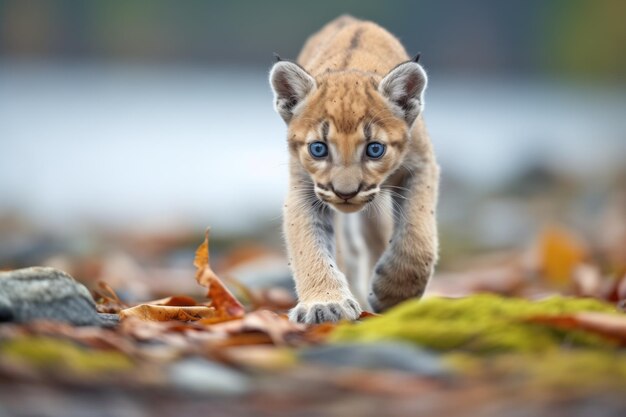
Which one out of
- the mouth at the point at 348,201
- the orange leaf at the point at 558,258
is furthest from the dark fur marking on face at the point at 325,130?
the orange leaf at the point at 558,258

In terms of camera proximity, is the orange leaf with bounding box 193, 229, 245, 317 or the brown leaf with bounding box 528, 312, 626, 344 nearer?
the brown leaf with bounding box 528, 312, 626, 344

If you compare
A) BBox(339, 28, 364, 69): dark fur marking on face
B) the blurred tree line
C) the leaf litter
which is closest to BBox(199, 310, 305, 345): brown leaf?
the leaf litter

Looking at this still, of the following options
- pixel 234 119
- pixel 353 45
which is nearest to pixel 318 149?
pixel 353 45

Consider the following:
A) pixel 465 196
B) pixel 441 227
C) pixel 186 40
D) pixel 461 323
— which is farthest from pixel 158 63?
pixel 461 323

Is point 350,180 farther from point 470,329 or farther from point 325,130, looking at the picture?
point 470,329

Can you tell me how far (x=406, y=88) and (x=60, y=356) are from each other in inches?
130

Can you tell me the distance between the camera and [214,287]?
5.88m

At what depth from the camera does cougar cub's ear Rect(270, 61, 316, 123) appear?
684cm

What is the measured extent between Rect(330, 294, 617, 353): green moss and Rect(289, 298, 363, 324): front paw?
72 centimetres

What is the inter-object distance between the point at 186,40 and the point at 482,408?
2475 cm

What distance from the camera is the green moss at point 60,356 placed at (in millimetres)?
4164

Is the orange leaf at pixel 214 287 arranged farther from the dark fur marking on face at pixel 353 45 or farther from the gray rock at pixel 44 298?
the dark fur marking on face at pixel 353 45

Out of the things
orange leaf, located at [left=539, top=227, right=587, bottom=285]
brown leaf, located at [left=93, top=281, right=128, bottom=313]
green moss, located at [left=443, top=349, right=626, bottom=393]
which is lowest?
orange leaf, located at [left=539, top=227, right=587, bottom=285]

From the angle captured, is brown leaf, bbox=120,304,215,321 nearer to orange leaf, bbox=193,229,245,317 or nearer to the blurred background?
orange leaf, bbox=193,229,245,317
